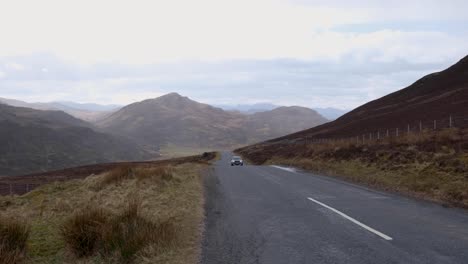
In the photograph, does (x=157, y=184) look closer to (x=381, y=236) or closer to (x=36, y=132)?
(x=381, y=236)

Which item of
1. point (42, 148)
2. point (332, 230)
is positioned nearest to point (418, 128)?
point (332, 230)

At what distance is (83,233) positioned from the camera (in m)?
8.03

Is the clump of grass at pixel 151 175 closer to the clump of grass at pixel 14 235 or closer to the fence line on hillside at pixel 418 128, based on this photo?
the clump of grass at pixel 14 235

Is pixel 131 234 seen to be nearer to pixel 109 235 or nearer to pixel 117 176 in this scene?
pixel 109 235

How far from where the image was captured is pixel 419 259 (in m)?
7.16

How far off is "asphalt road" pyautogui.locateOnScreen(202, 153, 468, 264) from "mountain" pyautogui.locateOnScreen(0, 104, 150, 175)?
126432mm

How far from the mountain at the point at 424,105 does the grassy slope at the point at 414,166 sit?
2002 centimetres

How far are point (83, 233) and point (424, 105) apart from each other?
74733 millimetres

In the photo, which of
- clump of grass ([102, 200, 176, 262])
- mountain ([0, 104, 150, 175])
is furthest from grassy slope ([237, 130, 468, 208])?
mountain ([0, 104, 150, 175])

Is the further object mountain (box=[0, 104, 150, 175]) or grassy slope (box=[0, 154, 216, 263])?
mountain (box=[0, 104, 150, 175])

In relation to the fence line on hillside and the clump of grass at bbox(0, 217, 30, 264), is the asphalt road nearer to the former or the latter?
the clump of grass at bbox(0, 217, 30, 264)

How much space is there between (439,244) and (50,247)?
7.04 m

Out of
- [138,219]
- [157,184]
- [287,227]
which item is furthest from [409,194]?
[138,219]

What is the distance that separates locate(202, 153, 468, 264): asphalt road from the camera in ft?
24.8
